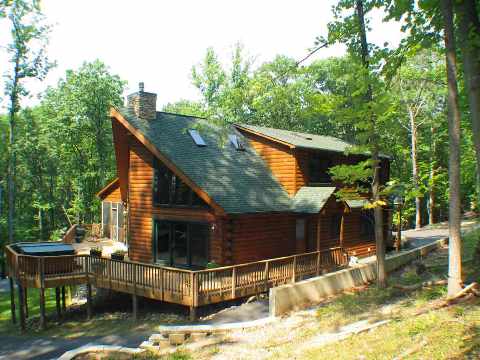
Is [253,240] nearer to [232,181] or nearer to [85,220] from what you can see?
[232,181]

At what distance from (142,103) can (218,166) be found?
4.95 metres

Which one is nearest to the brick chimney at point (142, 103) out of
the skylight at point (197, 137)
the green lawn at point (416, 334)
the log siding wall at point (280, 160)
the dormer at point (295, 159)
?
the skylight at point (197, 137)

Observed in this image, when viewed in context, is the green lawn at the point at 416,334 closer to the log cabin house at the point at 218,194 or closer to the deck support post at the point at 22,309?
the log cabin house at the point at 218,194

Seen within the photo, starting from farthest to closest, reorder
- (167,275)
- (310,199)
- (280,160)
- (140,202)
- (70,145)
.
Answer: (70,145)
(280,160)
(140,202)
(310,199)
(167,275)

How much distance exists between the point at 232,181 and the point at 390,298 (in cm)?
859

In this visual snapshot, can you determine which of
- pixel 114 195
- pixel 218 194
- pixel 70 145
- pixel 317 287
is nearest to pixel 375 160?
pixel 317 287

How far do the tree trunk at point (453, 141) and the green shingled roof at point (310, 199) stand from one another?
8.14 metres

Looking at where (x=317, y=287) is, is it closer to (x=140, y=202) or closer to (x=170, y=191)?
(x=170, y=191)

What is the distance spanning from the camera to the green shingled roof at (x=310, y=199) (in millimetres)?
18531

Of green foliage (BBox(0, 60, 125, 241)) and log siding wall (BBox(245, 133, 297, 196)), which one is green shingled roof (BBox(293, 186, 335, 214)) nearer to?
log siding wall (BBox(245, 133, 297, 196))

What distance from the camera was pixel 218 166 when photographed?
63.1 feet

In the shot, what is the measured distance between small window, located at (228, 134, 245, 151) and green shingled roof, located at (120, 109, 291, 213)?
10.5 inches

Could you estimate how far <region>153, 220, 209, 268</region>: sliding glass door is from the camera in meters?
17.6

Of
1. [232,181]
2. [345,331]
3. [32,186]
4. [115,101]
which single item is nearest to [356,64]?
[232,181]
